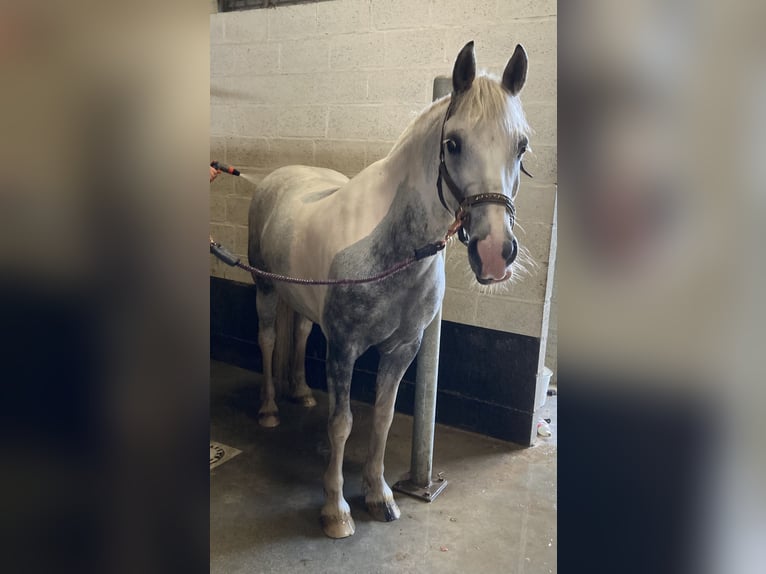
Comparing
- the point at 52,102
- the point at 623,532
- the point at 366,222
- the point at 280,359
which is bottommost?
the point at 280,359

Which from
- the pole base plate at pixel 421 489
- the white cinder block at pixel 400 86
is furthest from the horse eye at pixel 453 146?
the pole base plate at pixel 421 489

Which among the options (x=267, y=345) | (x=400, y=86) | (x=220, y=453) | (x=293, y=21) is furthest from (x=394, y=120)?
(x=220, y=453)

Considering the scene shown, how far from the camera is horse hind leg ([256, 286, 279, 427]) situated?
6.77 feet

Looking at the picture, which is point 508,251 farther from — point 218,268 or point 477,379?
point 218,268

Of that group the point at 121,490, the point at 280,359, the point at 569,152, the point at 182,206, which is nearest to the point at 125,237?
the point at 182,206

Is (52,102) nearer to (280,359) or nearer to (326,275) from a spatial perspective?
(326,275)

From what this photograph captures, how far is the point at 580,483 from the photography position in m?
0.38

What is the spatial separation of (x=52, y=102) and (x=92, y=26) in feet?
0.15

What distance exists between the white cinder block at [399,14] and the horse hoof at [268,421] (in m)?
1.48

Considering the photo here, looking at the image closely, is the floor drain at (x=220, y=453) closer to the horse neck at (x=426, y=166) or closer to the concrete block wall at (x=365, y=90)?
the concrete block wall at (x=365, y=90)

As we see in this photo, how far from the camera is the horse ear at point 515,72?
1.08m

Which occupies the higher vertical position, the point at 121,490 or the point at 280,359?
the point at 121,490

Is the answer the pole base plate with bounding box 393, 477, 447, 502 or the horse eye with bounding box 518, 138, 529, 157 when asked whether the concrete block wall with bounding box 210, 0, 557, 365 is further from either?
the horse eye with bounding box 518, 138, 529, 157

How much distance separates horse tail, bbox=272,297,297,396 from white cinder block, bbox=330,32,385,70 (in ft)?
3.01
